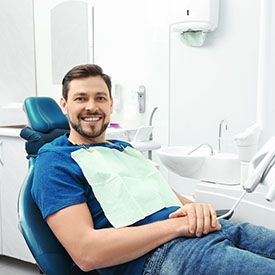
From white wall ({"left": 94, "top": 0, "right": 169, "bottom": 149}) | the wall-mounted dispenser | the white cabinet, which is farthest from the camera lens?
white wall ({"left": 94, "top": 0, "right": 169, "bottom": 149})

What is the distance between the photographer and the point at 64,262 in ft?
3.57

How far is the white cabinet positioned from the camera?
2.22m

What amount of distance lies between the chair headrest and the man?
30 cm

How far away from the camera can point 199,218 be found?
102 cm

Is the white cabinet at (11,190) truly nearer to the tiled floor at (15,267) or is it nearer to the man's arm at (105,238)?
the tiled floor at (15,267)

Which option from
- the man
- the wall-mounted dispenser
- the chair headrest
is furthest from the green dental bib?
the wall-mounted dispenser

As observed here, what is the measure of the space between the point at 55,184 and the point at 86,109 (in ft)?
1.07

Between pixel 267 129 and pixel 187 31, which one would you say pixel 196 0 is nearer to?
pixel 187 31

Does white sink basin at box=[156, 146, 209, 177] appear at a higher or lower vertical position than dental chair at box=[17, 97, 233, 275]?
higher

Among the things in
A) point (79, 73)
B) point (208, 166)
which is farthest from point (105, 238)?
point (208, 166)

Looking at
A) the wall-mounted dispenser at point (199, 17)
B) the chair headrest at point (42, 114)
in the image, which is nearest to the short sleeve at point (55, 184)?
the chair headrest at point (42, 114)

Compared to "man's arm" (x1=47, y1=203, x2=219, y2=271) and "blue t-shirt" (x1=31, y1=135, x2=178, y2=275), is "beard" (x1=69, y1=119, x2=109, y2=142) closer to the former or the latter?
"blue t-shirt" (x1=31, y1=135, x2=178, y2=275)

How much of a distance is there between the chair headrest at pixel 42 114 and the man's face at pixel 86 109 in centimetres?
27

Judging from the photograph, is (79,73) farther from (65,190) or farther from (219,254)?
(219,254)
